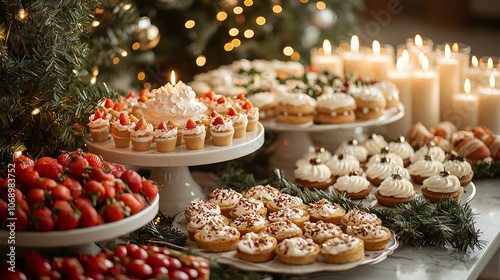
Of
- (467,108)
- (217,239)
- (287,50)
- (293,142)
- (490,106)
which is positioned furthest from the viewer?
(287,50)

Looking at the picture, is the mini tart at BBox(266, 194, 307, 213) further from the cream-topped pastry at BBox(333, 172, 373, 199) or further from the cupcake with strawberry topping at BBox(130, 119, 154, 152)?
the cupcake with strawberry topping at BBox(130, 119, 154, 152)

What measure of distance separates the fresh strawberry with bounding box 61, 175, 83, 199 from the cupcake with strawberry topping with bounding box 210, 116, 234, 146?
2.25ft

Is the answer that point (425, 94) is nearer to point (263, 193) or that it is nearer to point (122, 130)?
point (263, 193)

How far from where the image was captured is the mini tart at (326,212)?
7.50 ft

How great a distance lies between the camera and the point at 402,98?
3676 mm

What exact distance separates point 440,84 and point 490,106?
0.42 m

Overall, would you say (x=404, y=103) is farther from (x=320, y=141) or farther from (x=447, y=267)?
(x=447, y=267)

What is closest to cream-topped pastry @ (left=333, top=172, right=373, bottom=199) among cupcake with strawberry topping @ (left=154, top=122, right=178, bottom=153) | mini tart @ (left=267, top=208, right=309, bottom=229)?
mini tart @ (left=267, top=208, right=309, bottom=229)

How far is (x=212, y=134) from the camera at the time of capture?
2.35 meters

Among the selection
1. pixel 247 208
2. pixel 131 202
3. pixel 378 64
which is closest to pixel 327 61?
pixel 378 64

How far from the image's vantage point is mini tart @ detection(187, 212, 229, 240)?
2.16m

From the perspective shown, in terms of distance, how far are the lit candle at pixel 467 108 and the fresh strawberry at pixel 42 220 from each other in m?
2.74

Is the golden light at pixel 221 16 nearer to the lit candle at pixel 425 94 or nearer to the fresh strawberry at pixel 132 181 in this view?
the lit candle at pixel 425 94

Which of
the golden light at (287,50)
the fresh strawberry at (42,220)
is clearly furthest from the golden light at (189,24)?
the fresh strawberry at (42,220)
